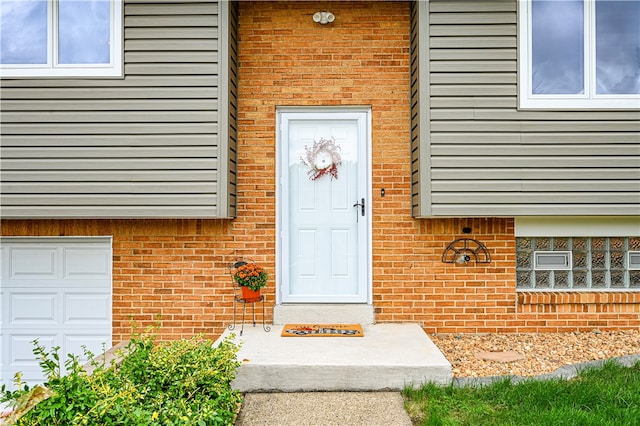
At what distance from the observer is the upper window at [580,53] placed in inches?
190

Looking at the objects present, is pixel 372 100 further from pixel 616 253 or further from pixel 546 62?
pixel 616 253

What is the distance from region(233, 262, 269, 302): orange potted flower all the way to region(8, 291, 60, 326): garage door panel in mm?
2183

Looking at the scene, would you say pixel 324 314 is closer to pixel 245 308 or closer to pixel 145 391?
pixel 245 308

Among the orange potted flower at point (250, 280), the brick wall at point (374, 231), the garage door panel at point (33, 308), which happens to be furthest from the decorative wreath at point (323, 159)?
the garage door panel at point (33, 308)

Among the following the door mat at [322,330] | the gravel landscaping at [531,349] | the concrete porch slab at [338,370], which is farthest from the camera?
the door mat at [322,330]

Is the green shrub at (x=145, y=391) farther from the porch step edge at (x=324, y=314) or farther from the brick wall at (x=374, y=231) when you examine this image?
the brick wall at (x=374, y=231)

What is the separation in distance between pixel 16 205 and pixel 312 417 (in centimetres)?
365

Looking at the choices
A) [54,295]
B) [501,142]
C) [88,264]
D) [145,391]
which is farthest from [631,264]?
[54,295]

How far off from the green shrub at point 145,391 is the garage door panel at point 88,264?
2.24m

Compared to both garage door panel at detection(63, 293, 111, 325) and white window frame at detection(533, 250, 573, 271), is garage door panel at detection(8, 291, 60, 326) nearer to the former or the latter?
garage door panel at detection(63, 293, 111, 325)

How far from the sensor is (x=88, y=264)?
208 inches

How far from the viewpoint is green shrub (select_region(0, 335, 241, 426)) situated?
2391 mm

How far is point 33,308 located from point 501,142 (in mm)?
5304

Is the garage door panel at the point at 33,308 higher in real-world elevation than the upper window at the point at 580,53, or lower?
lower
